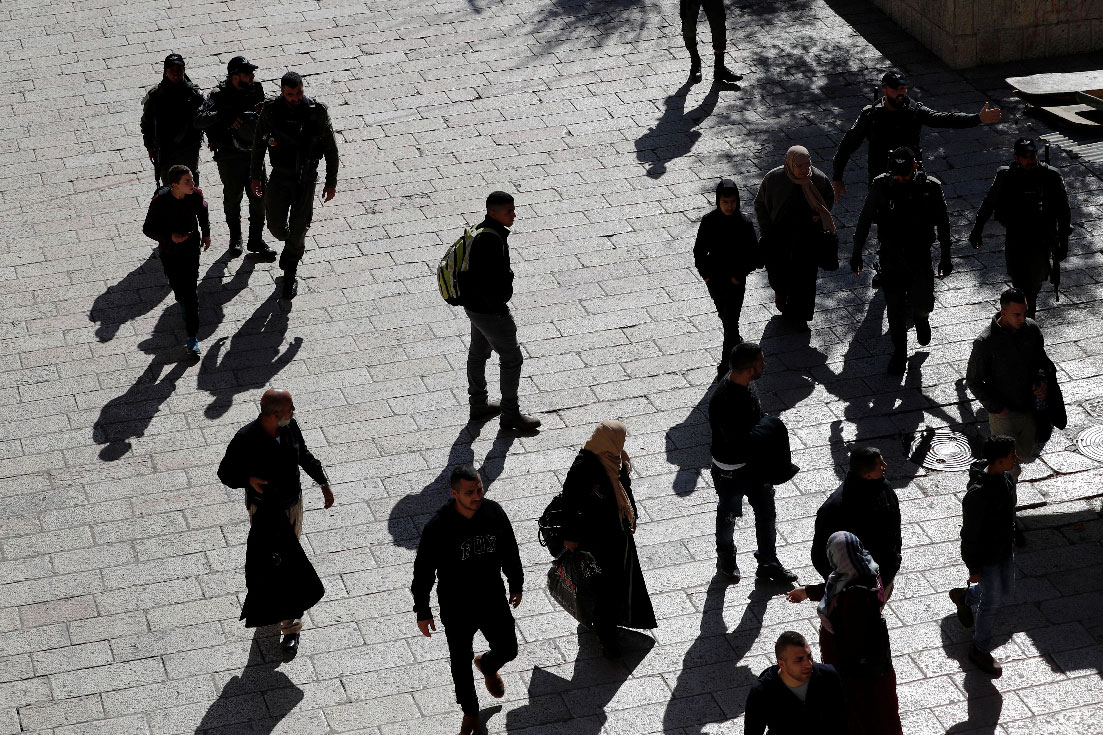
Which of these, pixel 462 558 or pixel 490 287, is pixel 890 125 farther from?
pixel 462 558

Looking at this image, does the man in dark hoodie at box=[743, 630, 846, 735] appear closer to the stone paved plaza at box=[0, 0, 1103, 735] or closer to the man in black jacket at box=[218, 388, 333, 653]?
the stone paved plaza at box=[0, 0, 1103, 735]

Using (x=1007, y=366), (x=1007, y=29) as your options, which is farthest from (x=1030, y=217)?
(x=1007, y=29)

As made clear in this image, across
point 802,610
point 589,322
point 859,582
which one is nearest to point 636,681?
point 802,610

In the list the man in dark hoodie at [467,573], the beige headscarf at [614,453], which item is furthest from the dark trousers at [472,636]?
the beige headscarf at [614,453]

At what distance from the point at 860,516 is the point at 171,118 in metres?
8.06

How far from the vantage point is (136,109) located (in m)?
17.0

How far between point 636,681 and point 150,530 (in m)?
3.63

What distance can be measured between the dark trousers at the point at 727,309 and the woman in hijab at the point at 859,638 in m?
4.14

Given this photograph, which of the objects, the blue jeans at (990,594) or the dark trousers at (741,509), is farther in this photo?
the dark trousers at (741,509)

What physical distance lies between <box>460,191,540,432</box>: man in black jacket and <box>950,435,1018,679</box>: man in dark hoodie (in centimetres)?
374

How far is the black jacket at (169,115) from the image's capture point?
13797 mm

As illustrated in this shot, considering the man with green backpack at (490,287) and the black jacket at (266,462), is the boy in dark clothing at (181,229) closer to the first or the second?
the man with green backpack at (490,287)

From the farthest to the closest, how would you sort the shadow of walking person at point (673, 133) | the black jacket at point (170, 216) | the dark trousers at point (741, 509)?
the shadow of walking person at point (673, 133)
the black jacket at point (170, 216)
the dark trousers at point (741, 509)

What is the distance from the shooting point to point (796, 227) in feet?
40.8
